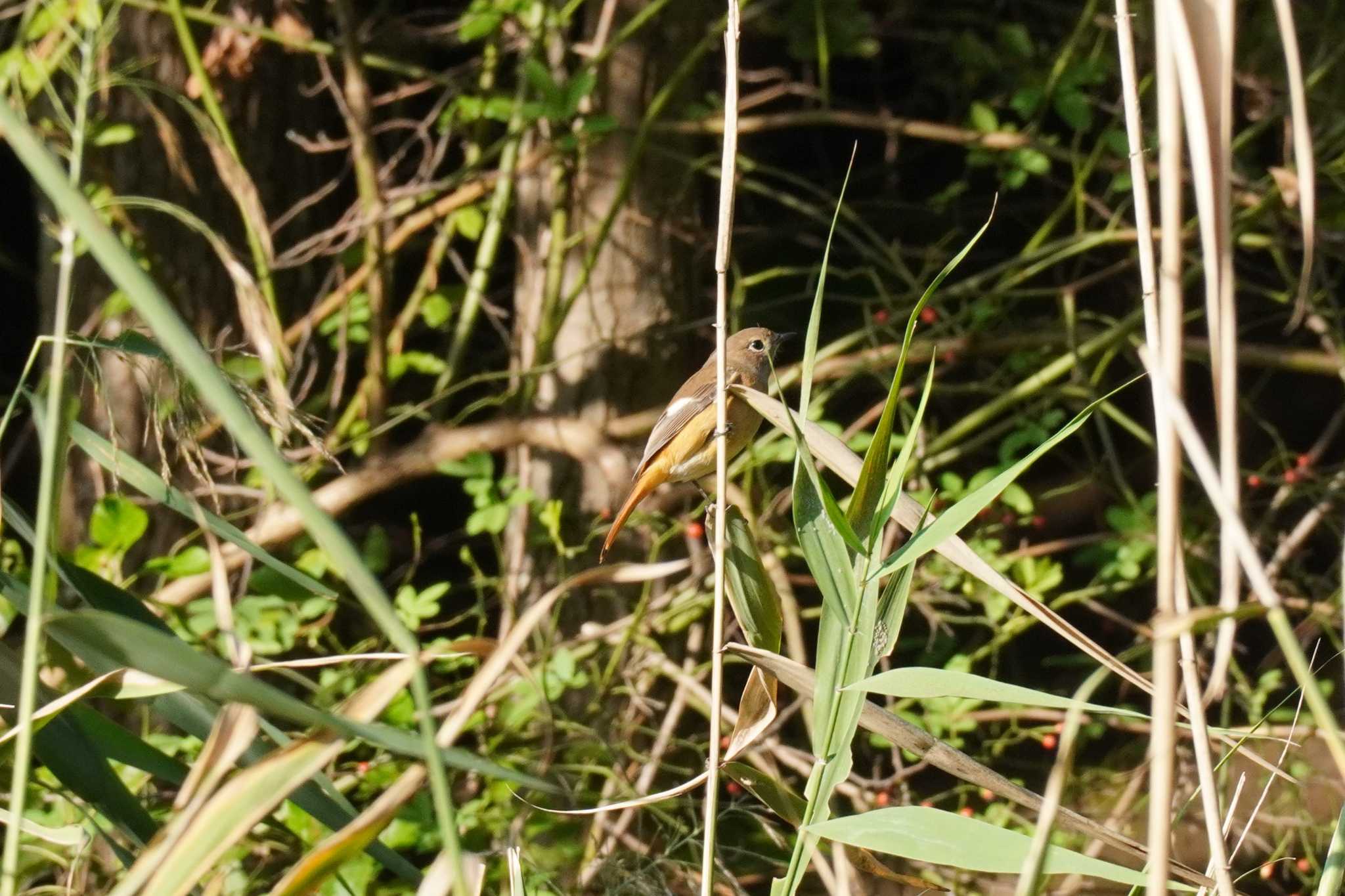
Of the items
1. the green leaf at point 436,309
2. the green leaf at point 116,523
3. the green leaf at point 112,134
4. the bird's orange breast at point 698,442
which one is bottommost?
the green leaf at point 116,523

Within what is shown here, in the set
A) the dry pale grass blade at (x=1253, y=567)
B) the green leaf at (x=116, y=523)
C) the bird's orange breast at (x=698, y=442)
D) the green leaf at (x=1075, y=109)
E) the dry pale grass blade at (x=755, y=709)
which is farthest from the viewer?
the green leaf at (x=1075, y=109)

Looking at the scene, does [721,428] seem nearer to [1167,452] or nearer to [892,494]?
[892,494]

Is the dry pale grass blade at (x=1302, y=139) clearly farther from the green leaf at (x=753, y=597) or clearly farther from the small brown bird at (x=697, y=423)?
the small brown bird at (x=697, y=423)

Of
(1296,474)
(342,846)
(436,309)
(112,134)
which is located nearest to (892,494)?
(342,846)

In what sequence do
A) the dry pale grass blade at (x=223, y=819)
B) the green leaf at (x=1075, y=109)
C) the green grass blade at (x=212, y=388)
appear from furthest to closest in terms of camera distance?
the green leaf at (x=1075, y=109), the dry pale grass blade at (x=223, y=819), the green grass blade at (x=212, y=388)

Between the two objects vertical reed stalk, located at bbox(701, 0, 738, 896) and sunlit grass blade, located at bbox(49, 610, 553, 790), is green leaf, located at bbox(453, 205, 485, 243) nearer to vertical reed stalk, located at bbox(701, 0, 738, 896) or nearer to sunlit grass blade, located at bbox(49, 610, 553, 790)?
vertical reed stalk, located at bbox(701, 0, 738, 896)

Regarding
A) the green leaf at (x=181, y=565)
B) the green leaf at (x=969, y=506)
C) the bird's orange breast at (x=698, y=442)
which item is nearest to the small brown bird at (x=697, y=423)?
the bird's orange breast at (x=698, y=442)
